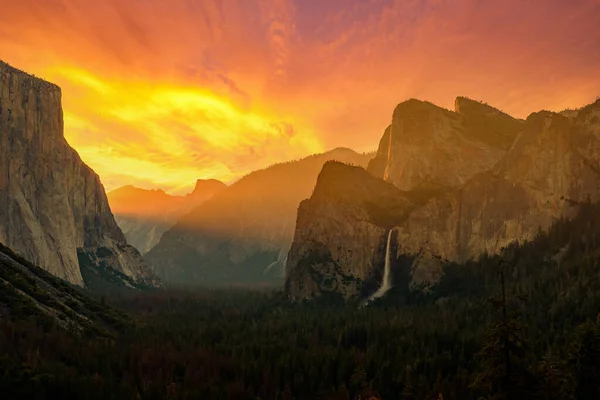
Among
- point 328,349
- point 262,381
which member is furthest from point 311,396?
point 328,349

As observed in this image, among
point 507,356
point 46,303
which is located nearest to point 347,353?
point 46,303

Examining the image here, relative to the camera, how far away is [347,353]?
388 feet

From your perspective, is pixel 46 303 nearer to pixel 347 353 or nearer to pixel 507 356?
pixel 347 353

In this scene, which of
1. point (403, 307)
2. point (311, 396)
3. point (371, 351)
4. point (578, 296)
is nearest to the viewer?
point (311, 396)

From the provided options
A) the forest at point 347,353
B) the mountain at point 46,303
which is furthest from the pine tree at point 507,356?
the mountain at point 46,303

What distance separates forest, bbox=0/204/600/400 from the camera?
74.6m

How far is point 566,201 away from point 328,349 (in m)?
124

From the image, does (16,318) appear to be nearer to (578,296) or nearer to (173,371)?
(173,371)

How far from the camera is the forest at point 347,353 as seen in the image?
245 feet

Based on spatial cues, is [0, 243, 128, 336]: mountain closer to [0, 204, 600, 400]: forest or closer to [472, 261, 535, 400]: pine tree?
[0, 204, 600, 400]: forest

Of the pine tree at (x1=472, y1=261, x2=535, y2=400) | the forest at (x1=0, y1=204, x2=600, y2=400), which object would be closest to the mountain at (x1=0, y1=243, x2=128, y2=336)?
the forest at (x1=0, y1=204, x2=600, y2=400)

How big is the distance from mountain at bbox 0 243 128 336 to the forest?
3.39 m

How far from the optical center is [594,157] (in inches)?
7608

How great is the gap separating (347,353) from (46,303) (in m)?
74.3
